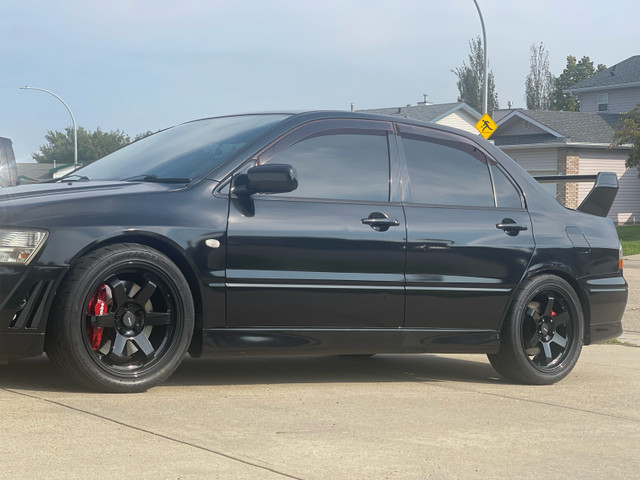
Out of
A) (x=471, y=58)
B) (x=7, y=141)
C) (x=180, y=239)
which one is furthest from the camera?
(x=471, y=58)

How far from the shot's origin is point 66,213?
5.35 metres

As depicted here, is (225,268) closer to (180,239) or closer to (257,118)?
(180,239)

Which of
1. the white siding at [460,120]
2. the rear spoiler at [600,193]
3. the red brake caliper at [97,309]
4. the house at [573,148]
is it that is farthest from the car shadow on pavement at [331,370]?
the white siding at [460,120]

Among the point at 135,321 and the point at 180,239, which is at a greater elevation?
the point at 180,239

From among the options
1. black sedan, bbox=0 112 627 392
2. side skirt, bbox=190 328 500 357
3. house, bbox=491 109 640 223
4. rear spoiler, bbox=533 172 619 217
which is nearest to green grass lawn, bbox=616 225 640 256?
house, bbox=491 109 640 223

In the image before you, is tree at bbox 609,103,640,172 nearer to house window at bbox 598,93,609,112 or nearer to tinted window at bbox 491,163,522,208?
house window at bbox 598,93,609,112

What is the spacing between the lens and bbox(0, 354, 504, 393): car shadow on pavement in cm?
595

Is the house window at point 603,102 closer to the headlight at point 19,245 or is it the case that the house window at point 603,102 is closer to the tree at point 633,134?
the tree at point 633,134

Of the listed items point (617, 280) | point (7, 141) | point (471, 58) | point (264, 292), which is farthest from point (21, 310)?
point (471, 58)

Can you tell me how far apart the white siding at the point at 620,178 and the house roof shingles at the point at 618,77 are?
21.6 feet

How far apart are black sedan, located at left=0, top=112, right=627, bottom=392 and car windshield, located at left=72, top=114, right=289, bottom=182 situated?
2cm

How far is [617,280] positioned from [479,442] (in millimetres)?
2898

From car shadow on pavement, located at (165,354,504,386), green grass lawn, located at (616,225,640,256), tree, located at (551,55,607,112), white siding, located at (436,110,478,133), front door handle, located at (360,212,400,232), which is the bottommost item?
green grass lawn, located at (616,225,640,256)

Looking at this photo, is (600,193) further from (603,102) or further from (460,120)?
(460,120)
